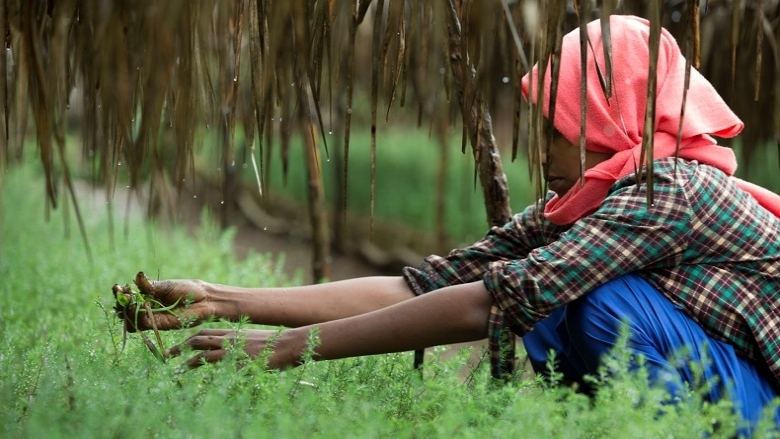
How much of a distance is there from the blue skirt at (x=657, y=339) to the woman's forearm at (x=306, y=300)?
19.8 inches

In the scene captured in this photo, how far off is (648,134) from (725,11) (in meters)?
2.77

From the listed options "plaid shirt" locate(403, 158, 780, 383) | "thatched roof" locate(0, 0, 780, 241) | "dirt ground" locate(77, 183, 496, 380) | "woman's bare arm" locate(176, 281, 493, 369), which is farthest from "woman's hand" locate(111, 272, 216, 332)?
"dirt ground" locate(77, 183, 496, 380)

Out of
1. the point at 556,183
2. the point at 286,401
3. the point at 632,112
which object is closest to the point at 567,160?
the point at 556,183

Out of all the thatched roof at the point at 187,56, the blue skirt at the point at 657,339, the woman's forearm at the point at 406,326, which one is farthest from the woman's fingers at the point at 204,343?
the blue skirt at the point at 657,339

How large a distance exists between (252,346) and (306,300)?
13.7 inches

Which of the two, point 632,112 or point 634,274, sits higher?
point 632,112

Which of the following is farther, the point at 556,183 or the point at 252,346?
the point at 556,183

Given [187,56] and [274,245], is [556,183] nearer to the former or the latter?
[187,56]

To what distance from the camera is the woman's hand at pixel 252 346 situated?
188cm

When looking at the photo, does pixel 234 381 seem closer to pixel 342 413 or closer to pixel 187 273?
pixel 342 413

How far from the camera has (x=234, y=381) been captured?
1.69 metres

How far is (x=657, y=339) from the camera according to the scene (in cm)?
191

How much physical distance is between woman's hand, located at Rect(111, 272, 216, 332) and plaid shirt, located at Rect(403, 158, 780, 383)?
0.62m

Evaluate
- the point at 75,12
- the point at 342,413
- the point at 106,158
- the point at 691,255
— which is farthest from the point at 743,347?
the point at 75,12
